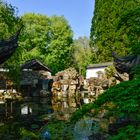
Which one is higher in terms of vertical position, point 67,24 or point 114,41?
point 67,24

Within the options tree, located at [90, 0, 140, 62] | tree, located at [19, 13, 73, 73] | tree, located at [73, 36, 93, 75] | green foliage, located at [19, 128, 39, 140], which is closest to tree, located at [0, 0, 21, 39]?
green foliage, located at [19, 128, 39, 140]

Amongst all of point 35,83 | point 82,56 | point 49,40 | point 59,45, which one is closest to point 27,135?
point 35,83

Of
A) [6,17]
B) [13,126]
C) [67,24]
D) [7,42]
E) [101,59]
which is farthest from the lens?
[67,24]

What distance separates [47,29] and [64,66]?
7.58 meters

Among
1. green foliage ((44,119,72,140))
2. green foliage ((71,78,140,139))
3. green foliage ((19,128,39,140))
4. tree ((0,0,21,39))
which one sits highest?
tree ((0,0,21,39))

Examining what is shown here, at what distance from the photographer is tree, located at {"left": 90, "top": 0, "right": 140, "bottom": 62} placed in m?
49.9

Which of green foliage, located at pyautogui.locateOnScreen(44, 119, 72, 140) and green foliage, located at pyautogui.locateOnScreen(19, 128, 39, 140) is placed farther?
green foliage, located at pyautogui.locateOnScreen(19, 128, 39, 140)

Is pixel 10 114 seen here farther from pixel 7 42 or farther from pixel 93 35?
pixel 93 35

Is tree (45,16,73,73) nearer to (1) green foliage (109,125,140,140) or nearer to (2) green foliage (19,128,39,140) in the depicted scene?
(2) green foliage (19,128,39,140)

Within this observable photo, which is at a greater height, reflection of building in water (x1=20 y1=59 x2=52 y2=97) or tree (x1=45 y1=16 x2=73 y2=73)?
tree (x1=45 y1=16 x2=73 y2=73)

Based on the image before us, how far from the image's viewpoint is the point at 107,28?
173 feet

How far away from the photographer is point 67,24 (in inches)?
2862

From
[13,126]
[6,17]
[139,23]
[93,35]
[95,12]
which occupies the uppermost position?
[95,12]

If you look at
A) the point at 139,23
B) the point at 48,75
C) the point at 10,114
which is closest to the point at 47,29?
the point at 48,75
